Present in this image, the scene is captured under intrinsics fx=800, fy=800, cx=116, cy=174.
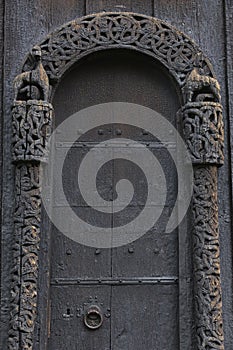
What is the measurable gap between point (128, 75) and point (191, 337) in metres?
1.08

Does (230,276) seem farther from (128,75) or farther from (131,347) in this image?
(128,75)

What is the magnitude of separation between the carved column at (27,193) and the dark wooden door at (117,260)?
0.37 feet

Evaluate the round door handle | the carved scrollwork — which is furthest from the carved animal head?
the round door handle

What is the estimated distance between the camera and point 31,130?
10.1 ft

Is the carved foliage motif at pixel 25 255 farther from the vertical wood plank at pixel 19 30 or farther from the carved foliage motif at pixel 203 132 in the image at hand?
the carved foliage motif at pixel 203 132

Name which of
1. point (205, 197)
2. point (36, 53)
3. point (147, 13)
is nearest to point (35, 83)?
point (36, 53)

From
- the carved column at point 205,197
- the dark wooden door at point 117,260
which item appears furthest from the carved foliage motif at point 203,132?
the dark wooden door at point 117,260

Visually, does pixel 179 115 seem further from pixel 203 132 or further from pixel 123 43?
pixel 123 43

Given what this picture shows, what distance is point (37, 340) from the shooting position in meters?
3.00

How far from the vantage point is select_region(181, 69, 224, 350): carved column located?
9.78 feet

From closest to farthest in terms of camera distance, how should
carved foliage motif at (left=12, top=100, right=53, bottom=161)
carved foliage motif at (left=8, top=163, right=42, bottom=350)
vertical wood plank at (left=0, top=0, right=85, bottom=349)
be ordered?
carved foliage motif at (left=8, top=163, right=42, bottom=350) → carved foliage motif at (left=12, top=100, right=53, bottom=161) → vertical wood plank at (left=0, top=0, right=85, bottom=349)

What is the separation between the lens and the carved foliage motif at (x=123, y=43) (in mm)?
3188

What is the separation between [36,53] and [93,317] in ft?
3.43

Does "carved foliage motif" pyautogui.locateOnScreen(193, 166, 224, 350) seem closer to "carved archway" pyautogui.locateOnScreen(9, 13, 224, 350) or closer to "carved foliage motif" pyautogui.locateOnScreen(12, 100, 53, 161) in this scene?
"carved archway" pyautogui.locateOnScreen(9, 13, 224, 350)
